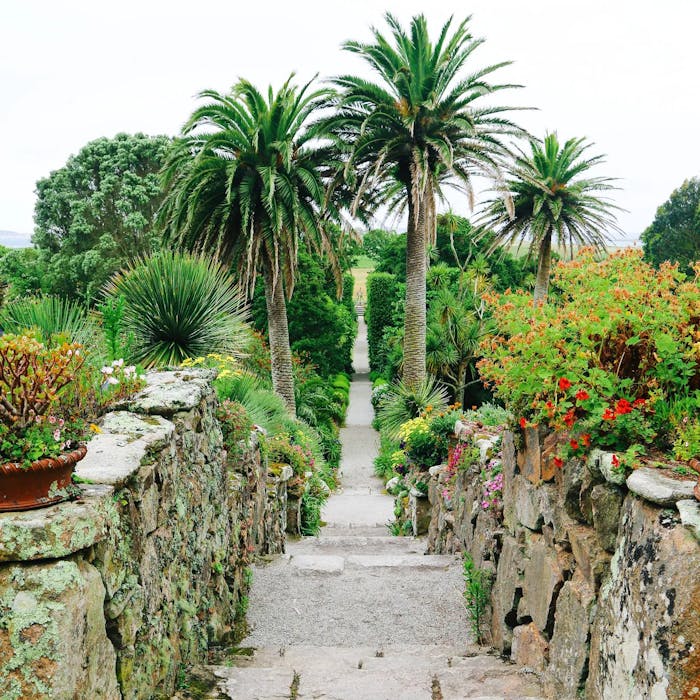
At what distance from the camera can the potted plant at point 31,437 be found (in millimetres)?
2211

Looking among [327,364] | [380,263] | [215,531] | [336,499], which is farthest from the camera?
[380,263]

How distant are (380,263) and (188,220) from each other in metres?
18.5

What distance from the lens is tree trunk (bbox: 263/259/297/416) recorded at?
522 inches

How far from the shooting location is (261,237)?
501 inches

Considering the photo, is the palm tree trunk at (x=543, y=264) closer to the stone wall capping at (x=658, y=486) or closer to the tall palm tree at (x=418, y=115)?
the tall palm tree at (x=418, y=115)

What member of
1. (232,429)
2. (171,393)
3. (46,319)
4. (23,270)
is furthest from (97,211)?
(171,393)

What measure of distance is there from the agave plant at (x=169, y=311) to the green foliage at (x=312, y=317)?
482 inches

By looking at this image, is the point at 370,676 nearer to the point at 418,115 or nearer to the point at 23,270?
the point at 418,115

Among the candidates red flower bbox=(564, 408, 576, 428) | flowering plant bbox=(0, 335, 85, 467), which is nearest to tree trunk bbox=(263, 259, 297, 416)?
red flower bbox=(564, 408, 576, 428)

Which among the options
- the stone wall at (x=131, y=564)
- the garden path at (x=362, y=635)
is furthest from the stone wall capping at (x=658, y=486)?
the stone wall at (x=131, y=564)

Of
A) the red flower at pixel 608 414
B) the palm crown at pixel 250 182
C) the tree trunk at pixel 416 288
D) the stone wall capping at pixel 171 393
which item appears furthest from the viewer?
the tree trunk at pixel 416 288

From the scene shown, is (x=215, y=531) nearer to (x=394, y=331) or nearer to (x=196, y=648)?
(x=196, y=648)

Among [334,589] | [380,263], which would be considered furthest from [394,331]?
[334,589]

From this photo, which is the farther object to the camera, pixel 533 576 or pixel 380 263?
pixel 380 263
